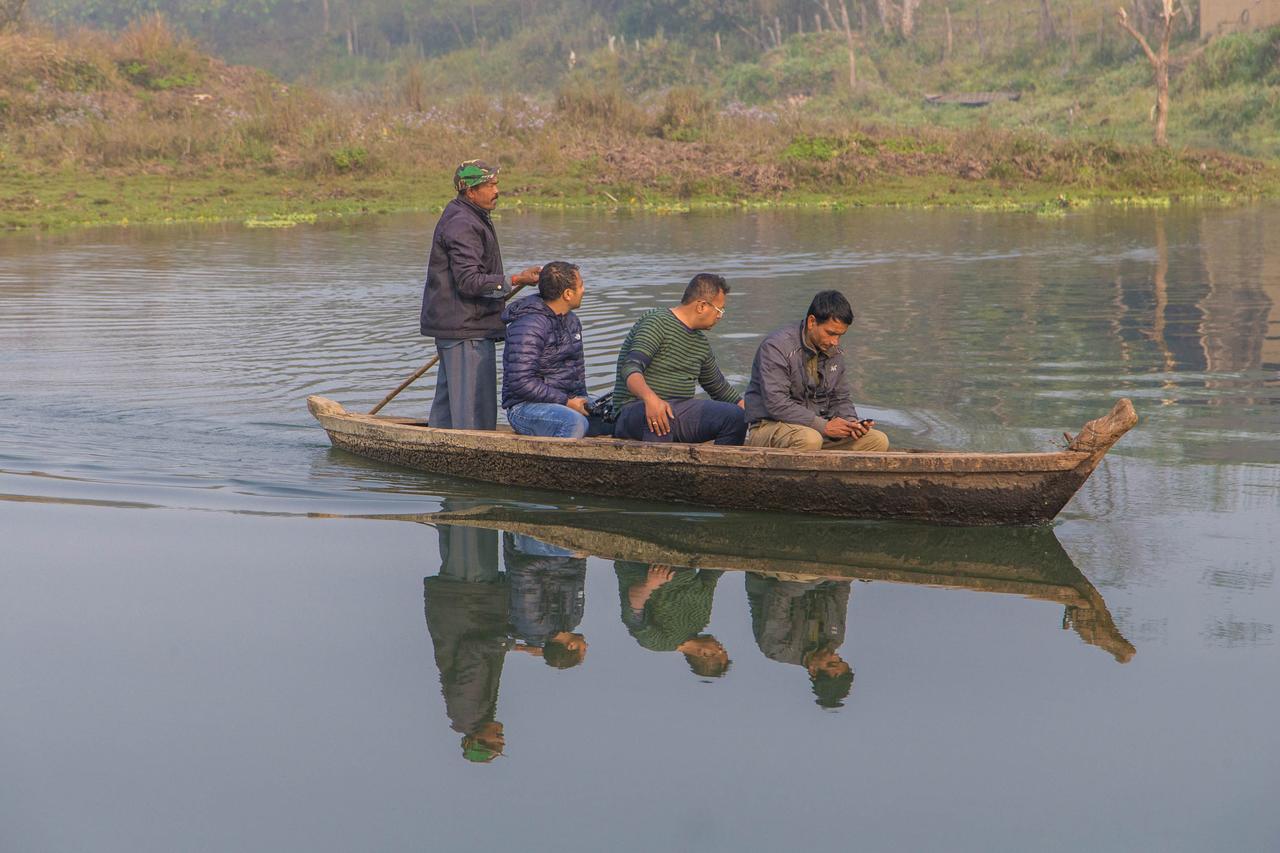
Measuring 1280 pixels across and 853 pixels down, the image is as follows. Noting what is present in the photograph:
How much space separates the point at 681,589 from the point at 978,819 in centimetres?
218

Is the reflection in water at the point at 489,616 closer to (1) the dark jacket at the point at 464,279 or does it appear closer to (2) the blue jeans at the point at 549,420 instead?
(2) the blue jeans at the point at 549,420

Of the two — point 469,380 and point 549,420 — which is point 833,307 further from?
point 469,380

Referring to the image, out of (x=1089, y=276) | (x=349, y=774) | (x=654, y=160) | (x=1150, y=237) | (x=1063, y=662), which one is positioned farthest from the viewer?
(x=654, y=160)

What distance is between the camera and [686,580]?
5875mm

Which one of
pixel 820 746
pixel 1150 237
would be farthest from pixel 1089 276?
pixel 820 746

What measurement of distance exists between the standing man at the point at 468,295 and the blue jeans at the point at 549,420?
15.2 inches

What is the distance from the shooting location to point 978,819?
371 cm

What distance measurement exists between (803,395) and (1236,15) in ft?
122

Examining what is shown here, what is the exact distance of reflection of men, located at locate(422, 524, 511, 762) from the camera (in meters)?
4.38

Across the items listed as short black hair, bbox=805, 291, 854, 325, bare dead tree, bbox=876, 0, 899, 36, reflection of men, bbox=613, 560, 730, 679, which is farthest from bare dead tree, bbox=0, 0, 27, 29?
reflection of men, bbox=613, 560, 730, 679

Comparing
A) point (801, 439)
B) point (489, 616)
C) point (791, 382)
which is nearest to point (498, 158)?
point (791, 382)

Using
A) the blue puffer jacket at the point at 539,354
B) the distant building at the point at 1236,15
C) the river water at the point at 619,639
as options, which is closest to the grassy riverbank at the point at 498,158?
the distant building at the point at 1236,15

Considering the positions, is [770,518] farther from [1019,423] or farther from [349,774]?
[349,774]

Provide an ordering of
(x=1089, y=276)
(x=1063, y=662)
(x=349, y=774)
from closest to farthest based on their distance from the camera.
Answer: (x=349, y=774)
(x=1063, y=662)
(x=1089, y=276)
